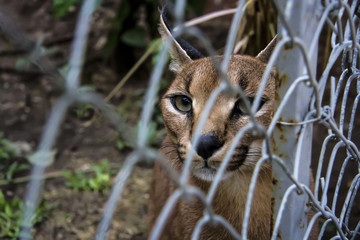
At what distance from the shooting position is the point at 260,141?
6.62 ft

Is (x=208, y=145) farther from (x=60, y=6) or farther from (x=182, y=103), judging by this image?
(x=60, y=6)

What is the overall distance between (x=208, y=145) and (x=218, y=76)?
17.4 inches

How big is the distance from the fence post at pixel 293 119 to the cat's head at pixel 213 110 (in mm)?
342

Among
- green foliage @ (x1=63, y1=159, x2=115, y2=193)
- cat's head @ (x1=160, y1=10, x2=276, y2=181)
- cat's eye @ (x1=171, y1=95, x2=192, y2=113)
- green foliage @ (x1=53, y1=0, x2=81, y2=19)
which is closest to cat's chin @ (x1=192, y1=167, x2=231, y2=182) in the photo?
cat's head @ (x1=160, y1=10, x2=276, y2=181)

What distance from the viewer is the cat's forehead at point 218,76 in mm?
2105

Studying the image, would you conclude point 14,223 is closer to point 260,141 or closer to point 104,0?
point 260,141

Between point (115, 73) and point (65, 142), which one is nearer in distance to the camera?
point (65, 142)

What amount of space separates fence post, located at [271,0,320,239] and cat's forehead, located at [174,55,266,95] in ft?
1.89

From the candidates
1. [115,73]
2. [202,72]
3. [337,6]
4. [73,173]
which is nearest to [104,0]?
[115,73]

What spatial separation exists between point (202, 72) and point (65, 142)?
2310 mm

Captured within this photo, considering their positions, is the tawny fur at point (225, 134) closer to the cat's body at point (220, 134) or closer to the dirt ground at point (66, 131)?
the cat's body at point (220, 134)

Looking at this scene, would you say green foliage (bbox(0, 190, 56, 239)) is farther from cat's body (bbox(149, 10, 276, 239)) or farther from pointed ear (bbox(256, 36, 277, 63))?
→ pointed ear (bbox(256, 36, 277, 63))

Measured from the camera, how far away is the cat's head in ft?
6.07

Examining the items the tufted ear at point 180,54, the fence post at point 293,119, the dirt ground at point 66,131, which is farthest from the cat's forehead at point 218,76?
the dirt ground at point 66,131
